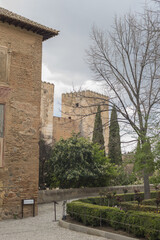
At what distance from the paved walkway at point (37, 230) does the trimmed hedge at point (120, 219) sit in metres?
0.69

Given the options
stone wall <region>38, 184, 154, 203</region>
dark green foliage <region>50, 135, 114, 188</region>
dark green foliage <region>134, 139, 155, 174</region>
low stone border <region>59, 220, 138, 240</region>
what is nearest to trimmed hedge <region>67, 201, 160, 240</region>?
low stone border <region>59, 220, 138, 240</region>

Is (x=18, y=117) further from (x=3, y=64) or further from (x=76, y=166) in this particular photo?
(x=76, y=166)

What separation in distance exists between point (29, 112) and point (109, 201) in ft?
17.5

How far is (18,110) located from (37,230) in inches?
201

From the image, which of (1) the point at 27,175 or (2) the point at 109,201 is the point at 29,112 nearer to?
(1) the point at 27,175

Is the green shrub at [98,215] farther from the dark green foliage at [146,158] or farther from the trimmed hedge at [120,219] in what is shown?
the dark green foliage at [146,158]

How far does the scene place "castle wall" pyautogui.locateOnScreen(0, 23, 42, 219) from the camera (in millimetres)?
11711

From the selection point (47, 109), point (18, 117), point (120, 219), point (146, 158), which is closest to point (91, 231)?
point (120, 219)

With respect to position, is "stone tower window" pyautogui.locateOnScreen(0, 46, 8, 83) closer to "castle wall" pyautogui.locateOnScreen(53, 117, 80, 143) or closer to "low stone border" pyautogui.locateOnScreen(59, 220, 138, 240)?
"low stone border" pyautogui.locateOnScreen(59, 220, 138, 240)

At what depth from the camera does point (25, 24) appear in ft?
41.1

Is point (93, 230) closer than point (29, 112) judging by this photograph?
Yes

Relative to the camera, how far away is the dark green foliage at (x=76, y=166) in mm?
17016

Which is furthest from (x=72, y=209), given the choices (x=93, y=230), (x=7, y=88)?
(x=7, y=88)

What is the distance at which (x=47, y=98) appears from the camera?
33125 mm
